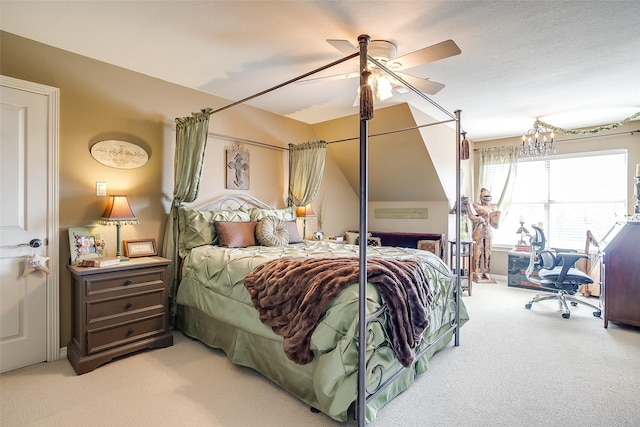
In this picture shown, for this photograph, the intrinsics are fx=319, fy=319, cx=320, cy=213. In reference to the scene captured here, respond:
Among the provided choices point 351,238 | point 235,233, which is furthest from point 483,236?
point 235,233

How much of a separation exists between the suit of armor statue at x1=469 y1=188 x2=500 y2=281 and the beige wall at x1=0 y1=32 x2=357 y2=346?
422cm

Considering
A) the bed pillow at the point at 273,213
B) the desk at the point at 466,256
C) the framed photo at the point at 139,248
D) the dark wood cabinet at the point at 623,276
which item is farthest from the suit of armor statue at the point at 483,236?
the framed photo at the point at 139,248

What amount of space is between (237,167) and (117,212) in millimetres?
1568

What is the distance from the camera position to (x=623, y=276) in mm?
3402

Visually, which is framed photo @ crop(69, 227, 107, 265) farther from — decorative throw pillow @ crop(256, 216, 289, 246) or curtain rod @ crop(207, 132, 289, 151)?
curtain rod @ crop(207, 132, 289, 151)

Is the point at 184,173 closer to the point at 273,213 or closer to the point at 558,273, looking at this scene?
the point at 273,213

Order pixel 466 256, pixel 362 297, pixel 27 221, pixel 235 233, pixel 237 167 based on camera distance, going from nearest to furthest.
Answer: pixel 362 297 → pixel 27 221 → pixel 235 233 → pixel 237 167 → pixel 466 256

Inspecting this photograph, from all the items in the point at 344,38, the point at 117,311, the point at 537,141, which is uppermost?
the point at 344,38

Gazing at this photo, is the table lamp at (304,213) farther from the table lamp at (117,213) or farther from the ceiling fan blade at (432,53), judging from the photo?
the ceiling fan blade at (432,53)

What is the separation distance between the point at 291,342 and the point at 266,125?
129 inches

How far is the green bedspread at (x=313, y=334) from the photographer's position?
1.76 metres

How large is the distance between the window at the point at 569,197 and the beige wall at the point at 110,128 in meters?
4.89

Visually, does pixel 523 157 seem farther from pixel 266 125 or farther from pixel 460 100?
pixel 266 125

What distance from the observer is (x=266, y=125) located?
441cm
